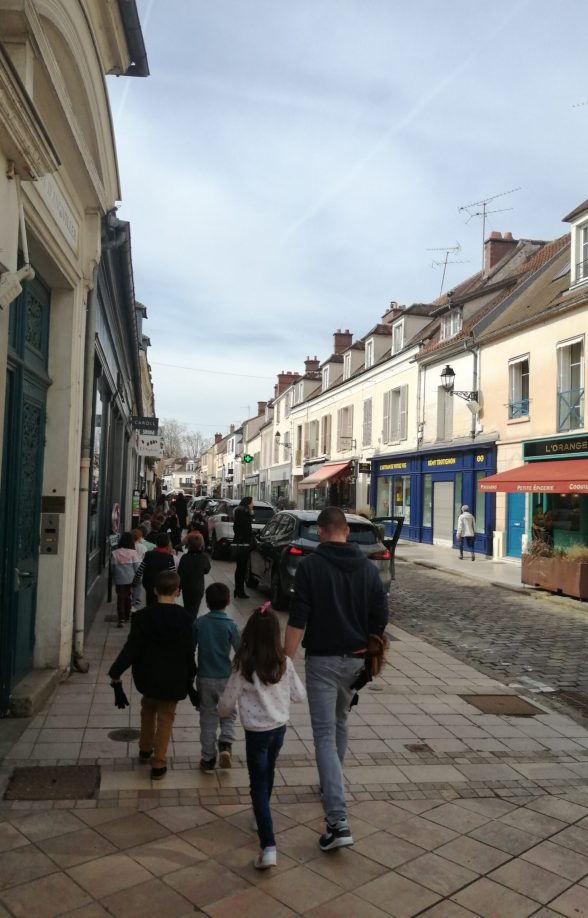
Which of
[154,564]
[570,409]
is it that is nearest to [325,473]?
[570,409]

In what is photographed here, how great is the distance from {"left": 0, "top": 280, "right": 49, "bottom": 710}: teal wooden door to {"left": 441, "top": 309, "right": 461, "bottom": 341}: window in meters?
20.2

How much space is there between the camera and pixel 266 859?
11.0 ft

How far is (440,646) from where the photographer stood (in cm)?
913

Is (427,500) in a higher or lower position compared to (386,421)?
lower

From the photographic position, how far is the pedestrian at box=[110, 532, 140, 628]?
8.90 m

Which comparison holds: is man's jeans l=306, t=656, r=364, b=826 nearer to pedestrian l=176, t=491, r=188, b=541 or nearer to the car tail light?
the car tail light

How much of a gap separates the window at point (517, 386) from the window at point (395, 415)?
7149 mm

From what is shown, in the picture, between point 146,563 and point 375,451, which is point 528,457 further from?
point 146,563

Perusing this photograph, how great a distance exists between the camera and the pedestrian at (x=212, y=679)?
465 centimetres

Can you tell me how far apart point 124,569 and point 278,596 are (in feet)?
8.86

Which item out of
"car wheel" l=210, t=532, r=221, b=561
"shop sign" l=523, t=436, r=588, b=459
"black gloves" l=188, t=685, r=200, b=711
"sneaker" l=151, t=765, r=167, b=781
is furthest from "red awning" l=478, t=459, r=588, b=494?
"sneaker" l=151, t=765, r=167, b=781

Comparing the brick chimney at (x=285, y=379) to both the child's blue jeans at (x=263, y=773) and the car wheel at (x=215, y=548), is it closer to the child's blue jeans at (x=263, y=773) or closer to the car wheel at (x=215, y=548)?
the car wheel at (x=215, y=548)

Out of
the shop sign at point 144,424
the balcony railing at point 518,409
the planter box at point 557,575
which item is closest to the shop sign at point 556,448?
the balcony railing at point 518,409

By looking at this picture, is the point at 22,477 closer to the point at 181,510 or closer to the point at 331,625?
the point at 331,625
